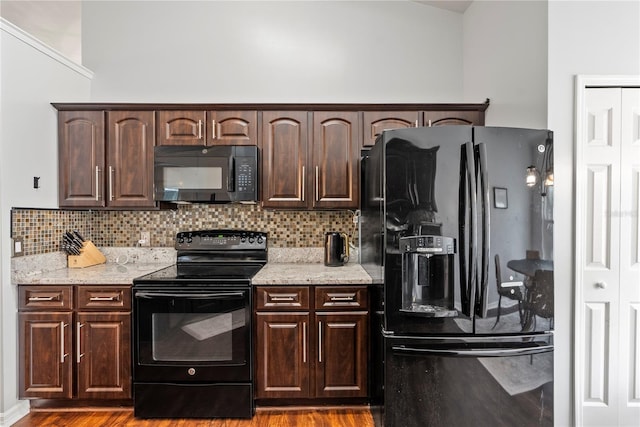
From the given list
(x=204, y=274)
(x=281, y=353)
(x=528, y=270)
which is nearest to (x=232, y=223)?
(x=204, y=274)

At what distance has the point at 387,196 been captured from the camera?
202 centimetres

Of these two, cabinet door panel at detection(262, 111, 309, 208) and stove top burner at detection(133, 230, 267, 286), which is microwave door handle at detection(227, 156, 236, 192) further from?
stove top burner at detection(133, 230, 267, 286)

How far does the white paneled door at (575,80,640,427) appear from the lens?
6.94 ft

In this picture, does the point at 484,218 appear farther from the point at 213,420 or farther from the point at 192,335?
the point at 213,420

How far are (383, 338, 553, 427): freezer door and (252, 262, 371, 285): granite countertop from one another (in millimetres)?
593

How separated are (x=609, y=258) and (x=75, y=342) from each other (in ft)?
11.0

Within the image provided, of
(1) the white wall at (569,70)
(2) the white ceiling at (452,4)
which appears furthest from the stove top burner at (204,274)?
(2) the white ceiling at (452,4)

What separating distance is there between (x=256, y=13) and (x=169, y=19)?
0.76m

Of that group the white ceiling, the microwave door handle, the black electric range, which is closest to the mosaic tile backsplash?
the microwave door handle

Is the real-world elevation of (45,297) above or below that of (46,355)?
above

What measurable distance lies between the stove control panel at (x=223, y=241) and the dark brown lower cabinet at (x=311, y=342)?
71cm

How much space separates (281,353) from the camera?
2482 mm

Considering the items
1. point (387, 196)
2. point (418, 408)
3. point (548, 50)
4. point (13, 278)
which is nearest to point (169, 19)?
point (13, 278)

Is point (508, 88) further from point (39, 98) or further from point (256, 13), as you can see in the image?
point (39, 98)
